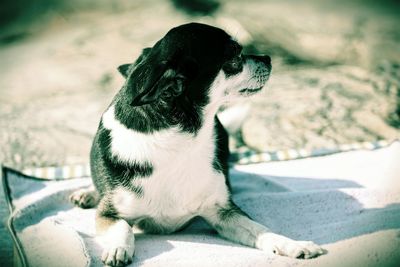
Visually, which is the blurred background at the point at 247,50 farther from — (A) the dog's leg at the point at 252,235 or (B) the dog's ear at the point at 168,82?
(B) the dog's ear at the point at 168,82

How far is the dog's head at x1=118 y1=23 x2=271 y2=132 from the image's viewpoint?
7.10 feet

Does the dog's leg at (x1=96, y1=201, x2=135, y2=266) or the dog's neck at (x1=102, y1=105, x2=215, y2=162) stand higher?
the dog's neck at (x1=102, y1=105, x2=215, y2=162)

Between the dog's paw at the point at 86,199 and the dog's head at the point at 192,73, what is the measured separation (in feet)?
2.99

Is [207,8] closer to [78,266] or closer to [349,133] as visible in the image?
[349,133]

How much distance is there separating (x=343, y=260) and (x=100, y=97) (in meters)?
3.33

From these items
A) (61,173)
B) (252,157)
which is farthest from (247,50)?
(61,173)

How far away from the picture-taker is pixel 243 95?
2.54 meters

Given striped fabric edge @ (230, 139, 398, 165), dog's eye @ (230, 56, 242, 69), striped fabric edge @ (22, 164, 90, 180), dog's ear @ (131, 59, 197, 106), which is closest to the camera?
dog's ear @ (131, 59, 197, 106)

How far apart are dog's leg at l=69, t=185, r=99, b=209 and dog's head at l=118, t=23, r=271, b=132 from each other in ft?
2.99

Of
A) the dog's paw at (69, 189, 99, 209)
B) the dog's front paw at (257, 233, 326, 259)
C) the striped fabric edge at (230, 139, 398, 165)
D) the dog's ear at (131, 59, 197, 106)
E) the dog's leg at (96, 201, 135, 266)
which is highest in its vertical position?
the dog's ear at (131, 59, 197, 106)

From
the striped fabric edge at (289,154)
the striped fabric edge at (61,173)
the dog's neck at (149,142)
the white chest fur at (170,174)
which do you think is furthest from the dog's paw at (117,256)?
the striped fabric edge at (289,154)

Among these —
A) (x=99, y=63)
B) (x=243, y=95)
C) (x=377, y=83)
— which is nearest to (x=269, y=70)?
(x=243, y=95)

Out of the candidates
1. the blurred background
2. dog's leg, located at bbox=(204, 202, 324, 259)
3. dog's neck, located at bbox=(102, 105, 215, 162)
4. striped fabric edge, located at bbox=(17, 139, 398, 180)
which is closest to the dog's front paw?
dog's leg, located at bbox=(204, 202, 324, 259)

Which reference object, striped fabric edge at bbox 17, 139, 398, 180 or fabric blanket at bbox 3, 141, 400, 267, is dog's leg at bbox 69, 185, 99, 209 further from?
striped fabric edge at bbox 17, 139, 398, 180
